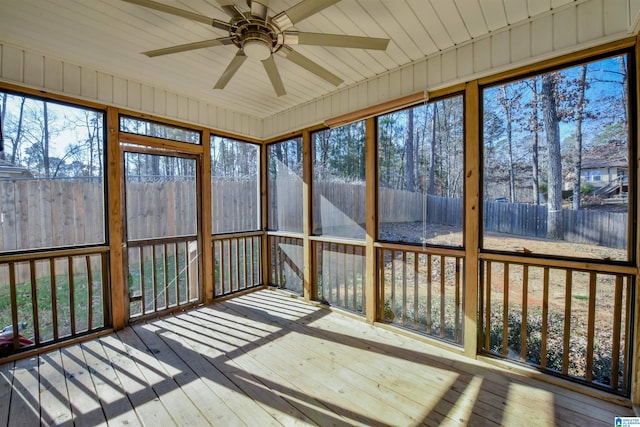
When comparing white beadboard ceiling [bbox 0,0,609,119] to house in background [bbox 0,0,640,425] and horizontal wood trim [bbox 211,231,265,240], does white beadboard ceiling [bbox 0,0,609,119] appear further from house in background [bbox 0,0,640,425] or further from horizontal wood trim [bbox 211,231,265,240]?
horizontal wood trim [bbox 211,231,265,240]

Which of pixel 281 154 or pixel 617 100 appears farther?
pixel 281 154

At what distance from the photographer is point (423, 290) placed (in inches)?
112

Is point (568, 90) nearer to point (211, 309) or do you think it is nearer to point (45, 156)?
point (211, 309)

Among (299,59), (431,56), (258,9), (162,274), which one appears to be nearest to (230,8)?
(258,9)

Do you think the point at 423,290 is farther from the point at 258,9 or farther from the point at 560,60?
the point at 258,9

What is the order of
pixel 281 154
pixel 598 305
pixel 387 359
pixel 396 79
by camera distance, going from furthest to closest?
pixel 281 154, pixel 396 79, pixel 387 359, pixel 598 305

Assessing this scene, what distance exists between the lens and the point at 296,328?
303cm

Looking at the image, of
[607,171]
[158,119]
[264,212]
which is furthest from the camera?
[264,212]

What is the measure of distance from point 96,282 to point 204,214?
1.33 m

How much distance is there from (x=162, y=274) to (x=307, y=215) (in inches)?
76.9

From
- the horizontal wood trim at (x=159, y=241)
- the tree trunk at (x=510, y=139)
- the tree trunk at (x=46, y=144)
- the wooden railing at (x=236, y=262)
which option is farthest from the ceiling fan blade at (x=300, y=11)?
the wooden railing at (x=236, y=262)

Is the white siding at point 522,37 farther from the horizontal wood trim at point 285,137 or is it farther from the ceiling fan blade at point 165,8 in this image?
the ceiling fan blade at point 165,8

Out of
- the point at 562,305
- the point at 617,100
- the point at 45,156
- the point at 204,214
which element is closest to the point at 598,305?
the point at 562,305

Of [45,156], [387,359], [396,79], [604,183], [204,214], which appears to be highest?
[396,79]
